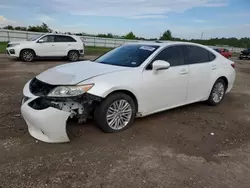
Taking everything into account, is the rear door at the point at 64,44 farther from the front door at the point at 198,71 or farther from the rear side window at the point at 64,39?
the front door at the point at 198,71

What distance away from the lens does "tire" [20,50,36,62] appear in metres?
12.2

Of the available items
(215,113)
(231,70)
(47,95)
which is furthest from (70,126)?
(231,70)

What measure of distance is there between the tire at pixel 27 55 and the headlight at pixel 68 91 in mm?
10016

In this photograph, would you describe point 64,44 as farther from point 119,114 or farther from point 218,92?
point 119,114

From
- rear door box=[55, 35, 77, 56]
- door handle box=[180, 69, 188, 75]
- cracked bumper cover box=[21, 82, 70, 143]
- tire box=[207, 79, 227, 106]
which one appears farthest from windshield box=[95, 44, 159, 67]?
rear door box=[55, 35, 77, 56]

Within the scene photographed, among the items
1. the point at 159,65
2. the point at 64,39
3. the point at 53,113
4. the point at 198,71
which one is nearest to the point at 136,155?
the point at 53,113

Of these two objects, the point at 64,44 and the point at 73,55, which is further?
the point at 73,55

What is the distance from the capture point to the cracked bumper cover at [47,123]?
3109mm

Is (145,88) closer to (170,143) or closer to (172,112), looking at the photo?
(170,143)

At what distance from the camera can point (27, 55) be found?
12.3 metres

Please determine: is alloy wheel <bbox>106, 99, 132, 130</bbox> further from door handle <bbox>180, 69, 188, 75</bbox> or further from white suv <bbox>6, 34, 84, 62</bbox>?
white suv <bbox>6, 34, 84, 62</bbox>

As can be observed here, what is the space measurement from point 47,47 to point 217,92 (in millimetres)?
9999

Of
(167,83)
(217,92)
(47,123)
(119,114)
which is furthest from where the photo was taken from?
(217,92)

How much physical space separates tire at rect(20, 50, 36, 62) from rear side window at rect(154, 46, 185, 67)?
9.88m
